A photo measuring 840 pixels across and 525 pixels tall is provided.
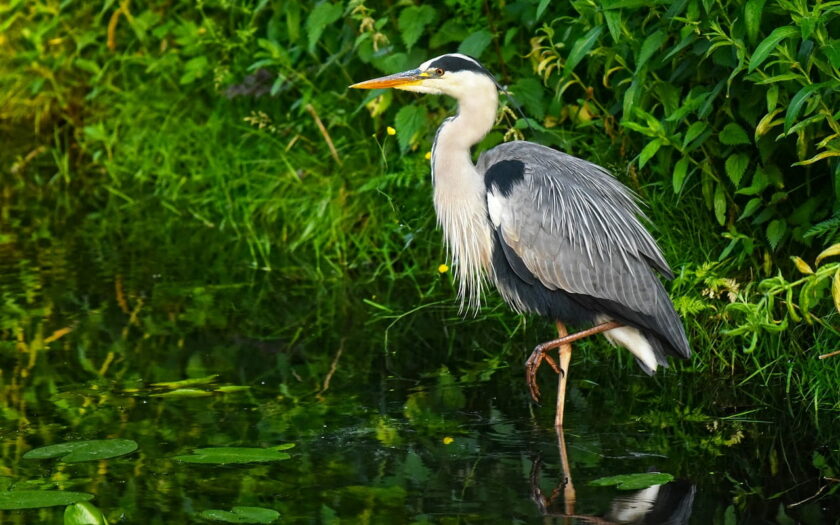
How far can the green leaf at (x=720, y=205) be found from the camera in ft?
17.1

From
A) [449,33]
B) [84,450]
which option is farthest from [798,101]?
[84,450]

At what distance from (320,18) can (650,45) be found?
2.20m

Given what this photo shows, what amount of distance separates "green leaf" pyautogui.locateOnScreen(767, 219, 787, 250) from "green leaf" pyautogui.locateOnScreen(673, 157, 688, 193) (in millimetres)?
388

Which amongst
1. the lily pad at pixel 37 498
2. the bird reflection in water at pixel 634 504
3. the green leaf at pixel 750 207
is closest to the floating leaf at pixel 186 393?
the lily pad at pixel 37 498

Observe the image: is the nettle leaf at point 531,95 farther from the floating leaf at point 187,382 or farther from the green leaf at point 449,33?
the floating leaf at point 187,382

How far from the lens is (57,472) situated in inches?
167

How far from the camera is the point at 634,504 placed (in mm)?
3982

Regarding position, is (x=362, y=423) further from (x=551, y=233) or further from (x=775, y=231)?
(x=775, y=231)

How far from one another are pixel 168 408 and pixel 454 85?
168cm

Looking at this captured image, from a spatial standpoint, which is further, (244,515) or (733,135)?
(733,135)

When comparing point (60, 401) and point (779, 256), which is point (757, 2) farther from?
point (60, 401)

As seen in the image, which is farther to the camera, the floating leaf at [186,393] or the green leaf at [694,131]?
the floating leaf at [186,393]

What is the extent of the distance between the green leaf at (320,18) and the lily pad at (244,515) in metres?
3.17

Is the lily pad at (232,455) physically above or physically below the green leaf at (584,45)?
below
